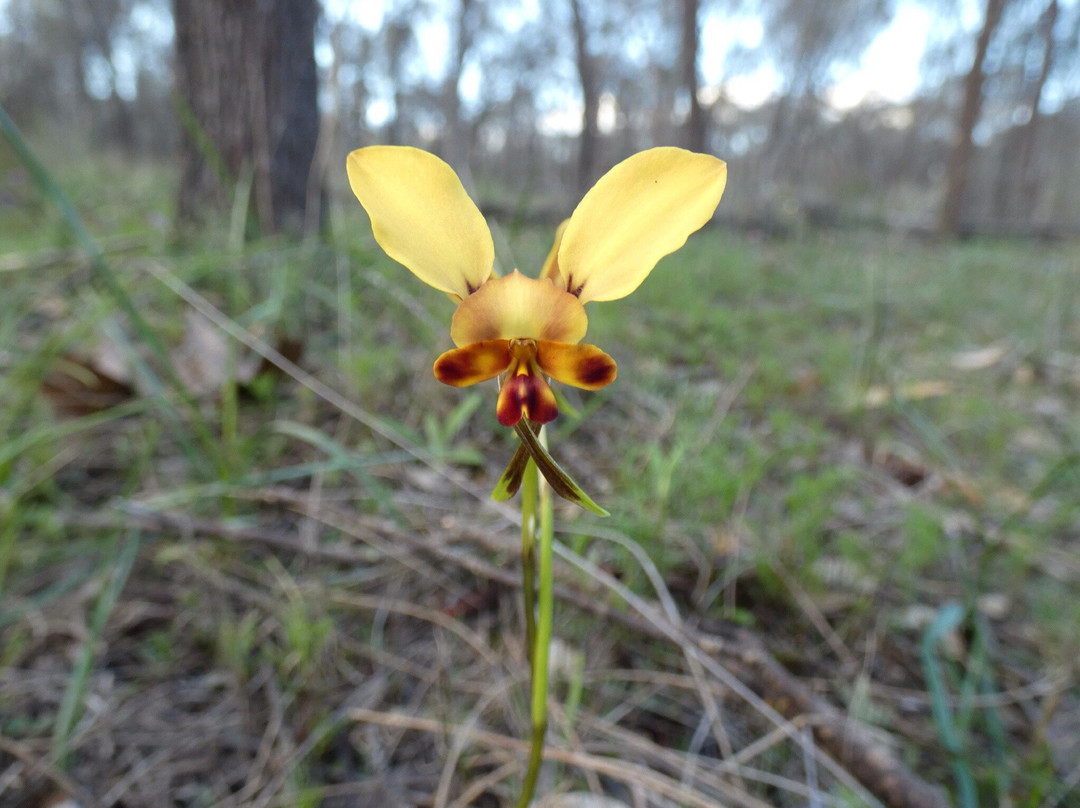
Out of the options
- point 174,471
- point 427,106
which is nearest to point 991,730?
point 174,471

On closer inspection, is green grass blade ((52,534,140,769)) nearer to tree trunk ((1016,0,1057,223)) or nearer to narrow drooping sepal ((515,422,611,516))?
narrow drooping sepal ((515,422,611,516))

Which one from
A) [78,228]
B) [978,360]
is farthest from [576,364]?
[978,360]

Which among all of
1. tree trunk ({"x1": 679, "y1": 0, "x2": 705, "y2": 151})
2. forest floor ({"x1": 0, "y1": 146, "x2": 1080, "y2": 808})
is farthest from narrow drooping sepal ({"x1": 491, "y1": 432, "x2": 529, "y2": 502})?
tree trunk ({"x1": 679, "y1": 0, "x2": 705, "y2": 151})

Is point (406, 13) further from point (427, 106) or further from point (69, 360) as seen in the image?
point (69, 360)

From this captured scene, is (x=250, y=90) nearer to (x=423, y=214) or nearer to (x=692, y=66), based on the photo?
(x=423, y=214)

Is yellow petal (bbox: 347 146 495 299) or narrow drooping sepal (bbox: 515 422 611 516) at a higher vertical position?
yellow petal (bbox: 347 146 495 299)

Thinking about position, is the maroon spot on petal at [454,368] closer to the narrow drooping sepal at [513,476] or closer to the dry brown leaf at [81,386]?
the narrow drooping sepal at [513,476]
